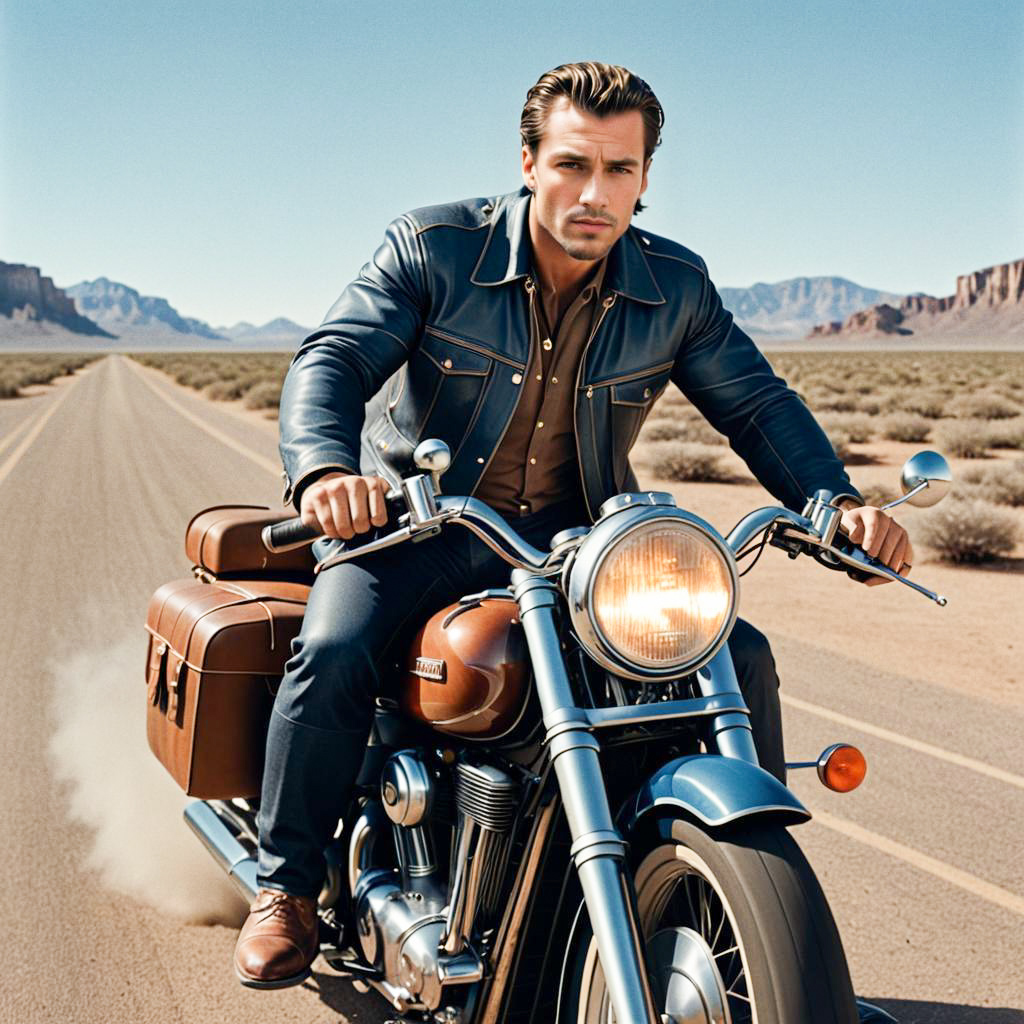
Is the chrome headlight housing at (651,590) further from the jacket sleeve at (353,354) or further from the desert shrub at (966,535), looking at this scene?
the desert shrub at (966,535)

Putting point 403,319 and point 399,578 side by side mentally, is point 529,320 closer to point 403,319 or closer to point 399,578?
point 403,319

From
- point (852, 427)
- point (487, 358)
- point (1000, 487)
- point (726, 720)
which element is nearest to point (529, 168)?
point (487, 358)

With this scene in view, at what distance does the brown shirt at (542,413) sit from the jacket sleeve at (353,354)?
320 mm

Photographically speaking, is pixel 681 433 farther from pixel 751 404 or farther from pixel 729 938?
pixel 729 938

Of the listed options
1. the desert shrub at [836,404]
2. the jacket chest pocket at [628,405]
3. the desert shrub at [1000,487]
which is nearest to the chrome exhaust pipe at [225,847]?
the jacket chest pocket at [628,405]

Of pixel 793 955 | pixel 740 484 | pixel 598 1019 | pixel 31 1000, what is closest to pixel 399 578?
pixel 598 1019

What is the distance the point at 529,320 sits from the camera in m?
3.14

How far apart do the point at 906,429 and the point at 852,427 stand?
991 mm

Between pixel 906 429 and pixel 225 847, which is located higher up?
pixel 906 429

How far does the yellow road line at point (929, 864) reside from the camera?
4117mm

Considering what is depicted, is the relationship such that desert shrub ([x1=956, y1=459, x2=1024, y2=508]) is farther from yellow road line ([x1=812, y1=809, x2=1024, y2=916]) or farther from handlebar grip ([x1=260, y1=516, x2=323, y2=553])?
handlebar grip ([x1=260, y1=516, x2=323, y2=553])

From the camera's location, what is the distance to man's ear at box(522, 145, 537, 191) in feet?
10.0

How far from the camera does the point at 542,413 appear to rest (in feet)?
10.5

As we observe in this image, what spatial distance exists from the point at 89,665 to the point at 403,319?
418 centimetres
